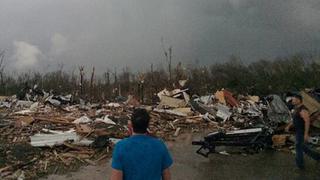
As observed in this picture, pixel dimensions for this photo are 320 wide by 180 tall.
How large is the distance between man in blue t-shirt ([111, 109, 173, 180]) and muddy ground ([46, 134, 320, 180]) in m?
6.31

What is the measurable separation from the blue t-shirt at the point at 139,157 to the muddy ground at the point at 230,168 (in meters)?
6.31

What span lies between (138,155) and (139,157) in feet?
0.09

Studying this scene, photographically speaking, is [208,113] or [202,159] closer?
[202,159]

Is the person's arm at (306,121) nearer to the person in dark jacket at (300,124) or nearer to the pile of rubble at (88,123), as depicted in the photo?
the person in dark jacket at (300,124)

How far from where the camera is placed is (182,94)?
2322 cm

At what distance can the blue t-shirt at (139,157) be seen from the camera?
467cm

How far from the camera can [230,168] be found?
11734 mm

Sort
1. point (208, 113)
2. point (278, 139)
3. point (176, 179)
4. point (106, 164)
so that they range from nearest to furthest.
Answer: point (176, 179) → point (106, 164) → point (278, 139) → point (208, 113)

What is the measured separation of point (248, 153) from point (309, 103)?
3.05m

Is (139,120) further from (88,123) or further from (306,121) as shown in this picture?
(88,123)

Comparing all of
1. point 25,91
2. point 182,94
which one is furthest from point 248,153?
point 25,91

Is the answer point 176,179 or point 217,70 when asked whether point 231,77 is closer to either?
point 217,70

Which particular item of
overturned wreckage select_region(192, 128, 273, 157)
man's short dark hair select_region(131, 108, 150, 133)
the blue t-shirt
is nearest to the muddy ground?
overturned wreckage select_region(192, 128, 273, 157)

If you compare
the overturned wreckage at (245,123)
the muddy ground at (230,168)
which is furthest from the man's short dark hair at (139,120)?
the overturned wreckage at (245,123)
